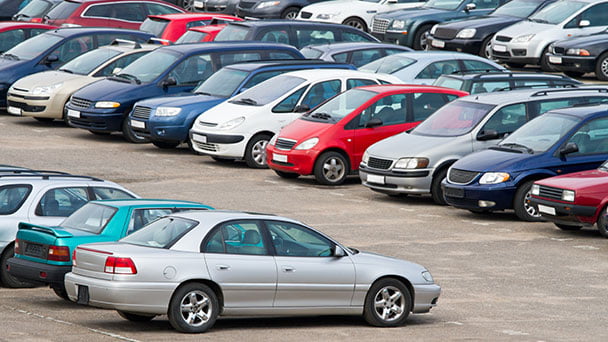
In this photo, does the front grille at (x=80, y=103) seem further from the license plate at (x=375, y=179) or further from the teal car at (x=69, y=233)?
the teal car at (x=69, y=233)

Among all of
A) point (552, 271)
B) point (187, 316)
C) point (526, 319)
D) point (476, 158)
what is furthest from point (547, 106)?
point (187, 316)

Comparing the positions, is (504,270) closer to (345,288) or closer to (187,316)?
(345,288)

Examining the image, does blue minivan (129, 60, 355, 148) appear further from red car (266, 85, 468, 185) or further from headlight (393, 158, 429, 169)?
headlight (393, 158, 429, 169)

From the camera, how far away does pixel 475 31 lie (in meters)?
32.6

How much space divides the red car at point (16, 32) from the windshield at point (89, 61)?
12.3ft

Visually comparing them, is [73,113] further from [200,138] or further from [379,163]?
[379,163]

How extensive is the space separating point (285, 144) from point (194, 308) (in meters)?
10.4

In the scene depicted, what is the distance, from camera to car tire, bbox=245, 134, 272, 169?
23.4 m

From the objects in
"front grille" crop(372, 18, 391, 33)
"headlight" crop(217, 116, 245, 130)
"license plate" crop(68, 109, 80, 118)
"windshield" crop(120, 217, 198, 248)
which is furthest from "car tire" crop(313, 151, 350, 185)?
"front grille" crop(372, 18, 391, 33)

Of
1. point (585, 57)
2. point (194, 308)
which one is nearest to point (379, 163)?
point (194, 308)

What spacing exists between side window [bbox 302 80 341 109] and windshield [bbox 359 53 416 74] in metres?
3.20

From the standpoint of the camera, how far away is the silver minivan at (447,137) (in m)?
20.5

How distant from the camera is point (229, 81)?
990 inches

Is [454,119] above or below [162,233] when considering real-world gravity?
below
